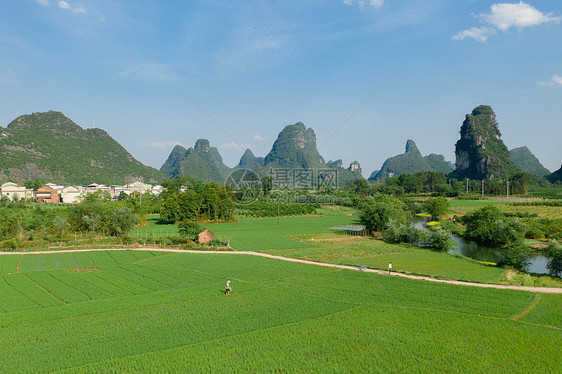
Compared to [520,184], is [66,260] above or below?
below

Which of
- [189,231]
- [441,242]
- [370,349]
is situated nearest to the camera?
A: [370,349]

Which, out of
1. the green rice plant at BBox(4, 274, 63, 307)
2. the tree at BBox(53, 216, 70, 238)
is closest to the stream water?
the green rice plant at BBox(4, 274, 63, 307)

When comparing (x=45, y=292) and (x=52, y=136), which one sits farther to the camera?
(x=52, y=136)

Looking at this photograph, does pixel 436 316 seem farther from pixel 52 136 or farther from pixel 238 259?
pixel 52 136

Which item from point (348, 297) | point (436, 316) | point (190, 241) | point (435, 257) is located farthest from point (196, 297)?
point (435, 257)

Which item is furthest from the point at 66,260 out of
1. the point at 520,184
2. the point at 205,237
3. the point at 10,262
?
the point at 520,184

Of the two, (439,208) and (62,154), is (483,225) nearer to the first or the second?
(439,208)

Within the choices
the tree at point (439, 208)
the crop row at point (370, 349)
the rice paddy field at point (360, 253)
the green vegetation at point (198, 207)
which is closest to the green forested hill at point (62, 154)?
the green vegetation at point (198, 207)
